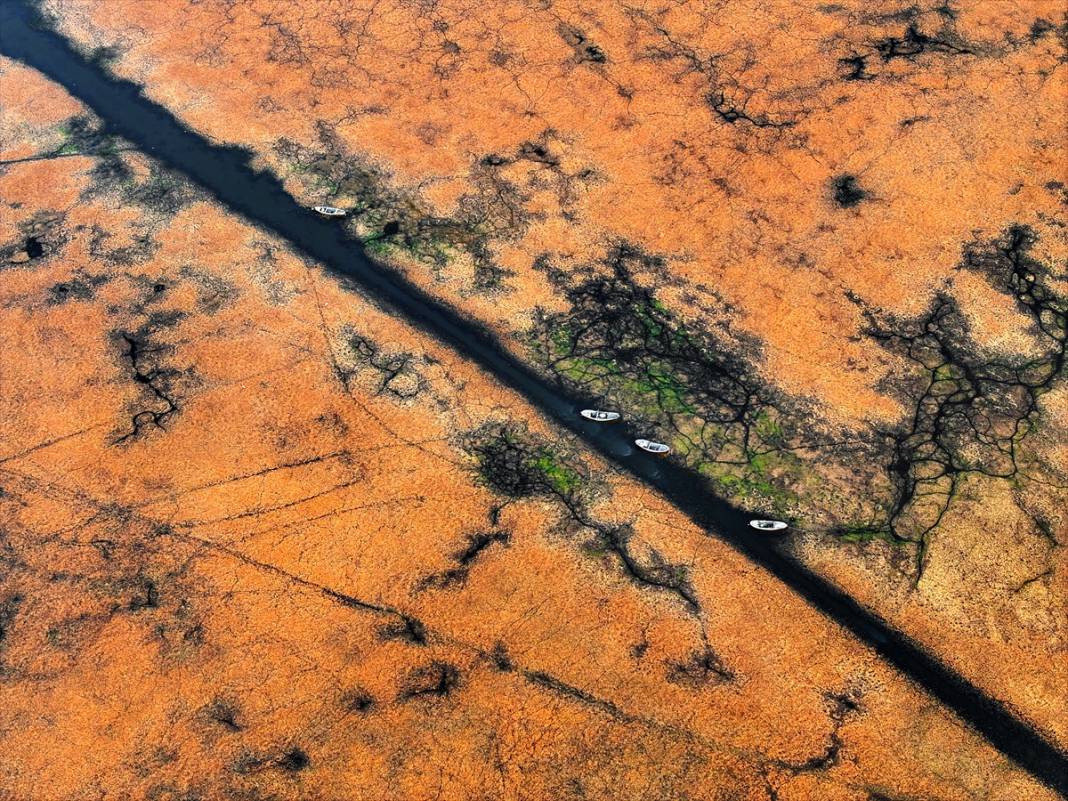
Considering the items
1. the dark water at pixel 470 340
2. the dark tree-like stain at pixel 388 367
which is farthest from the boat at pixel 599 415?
the dark tree-like stain at pixel 388 367

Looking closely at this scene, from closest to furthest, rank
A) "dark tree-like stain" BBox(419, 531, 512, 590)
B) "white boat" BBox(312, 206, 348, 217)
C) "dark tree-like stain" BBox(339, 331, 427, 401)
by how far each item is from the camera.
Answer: "dark tree-like stain" BBox(419, 531, 512, 590)
"dark tree-like stain" BBox(339, 331, 427, 401)
"white boat" BBox(312, 206, 348, 217)

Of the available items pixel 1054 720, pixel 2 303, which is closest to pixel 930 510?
pixel 1054 720

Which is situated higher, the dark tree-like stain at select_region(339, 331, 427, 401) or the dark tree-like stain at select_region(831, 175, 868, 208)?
the dark tree-like stain at select_region(831, 175, 868, 208)

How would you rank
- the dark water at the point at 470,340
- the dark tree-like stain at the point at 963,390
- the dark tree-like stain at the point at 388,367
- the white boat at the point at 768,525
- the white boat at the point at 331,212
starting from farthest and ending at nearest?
the white boat at the point at 331,212
the dark tree-like stain at the point at 388,367
the dark tree-like stain at the point at 963,390
the white boat at the point at 768,525
the dark water at the point at 470,340

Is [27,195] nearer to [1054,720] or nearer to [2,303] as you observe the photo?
[2,303]

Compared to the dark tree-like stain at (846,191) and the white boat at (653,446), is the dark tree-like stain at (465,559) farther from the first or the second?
the dark tree-like stain at (846,191)

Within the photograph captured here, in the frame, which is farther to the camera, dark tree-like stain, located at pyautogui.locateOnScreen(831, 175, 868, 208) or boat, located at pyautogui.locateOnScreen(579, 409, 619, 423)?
dark tree-like stain, located at pyautogui.locateOnScreen(831, 175, 868, 208)

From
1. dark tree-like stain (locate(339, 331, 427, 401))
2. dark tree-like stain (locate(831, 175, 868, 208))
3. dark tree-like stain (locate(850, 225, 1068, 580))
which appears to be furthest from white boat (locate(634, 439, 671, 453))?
dark tree-like stain (locate(831, 175, 868, 208))

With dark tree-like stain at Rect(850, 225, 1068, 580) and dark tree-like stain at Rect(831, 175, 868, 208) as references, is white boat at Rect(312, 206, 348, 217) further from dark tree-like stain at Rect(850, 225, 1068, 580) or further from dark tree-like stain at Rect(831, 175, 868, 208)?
dark tree-like stain at Rect(850, 225, 1068, 580)
